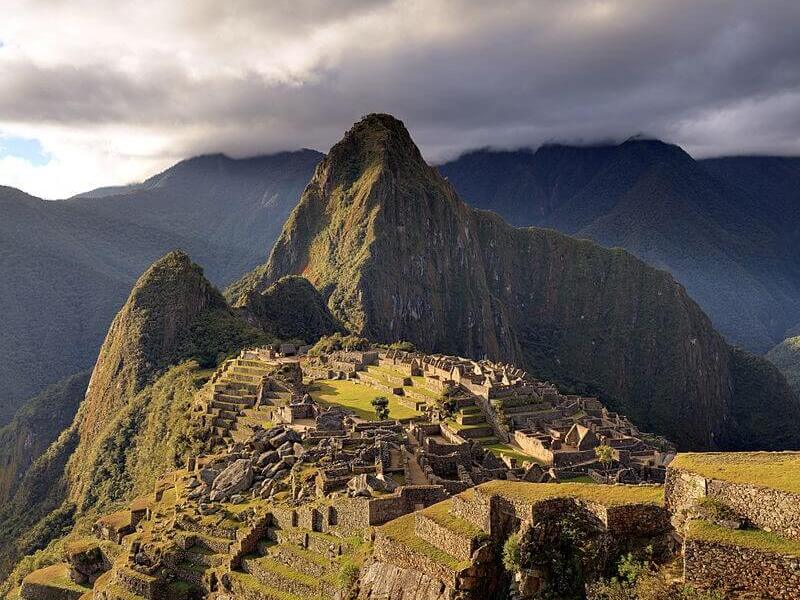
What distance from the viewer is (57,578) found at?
1463 inches

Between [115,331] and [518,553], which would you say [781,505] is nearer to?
[518,553]

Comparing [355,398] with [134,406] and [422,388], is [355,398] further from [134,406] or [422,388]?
[134,406]

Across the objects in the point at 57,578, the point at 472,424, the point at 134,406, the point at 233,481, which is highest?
the point at 233,481

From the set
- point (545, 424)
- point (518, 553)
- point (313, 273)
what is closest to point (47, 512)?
point (545, 424)

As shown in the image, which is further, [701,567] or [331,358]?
[331,358]

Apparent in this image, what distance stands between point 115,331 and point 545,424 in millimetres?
85111

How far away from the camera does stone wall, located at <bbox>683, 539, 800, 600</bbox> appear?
12.7 m

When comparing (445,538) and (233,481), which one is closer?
(445,538)

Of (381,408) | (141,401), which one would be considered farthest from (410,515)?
(141,401)

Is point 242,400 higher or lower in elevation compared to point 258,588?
higher

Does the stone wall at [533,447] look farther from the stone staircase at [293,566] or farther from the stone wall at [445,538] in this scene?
the stone wall at [445,538]

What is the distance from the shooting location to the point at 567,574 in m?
15.2

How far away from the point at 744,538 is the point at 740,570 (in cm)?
55

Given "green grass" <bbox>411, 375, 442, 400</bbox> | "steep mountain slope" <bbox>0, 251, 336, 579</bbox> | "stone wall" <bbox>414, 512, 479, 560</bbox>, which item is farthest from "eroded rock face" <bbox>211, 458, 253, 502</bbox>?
"green grass" <bbox>411, 375, 442, 400</bbox>
